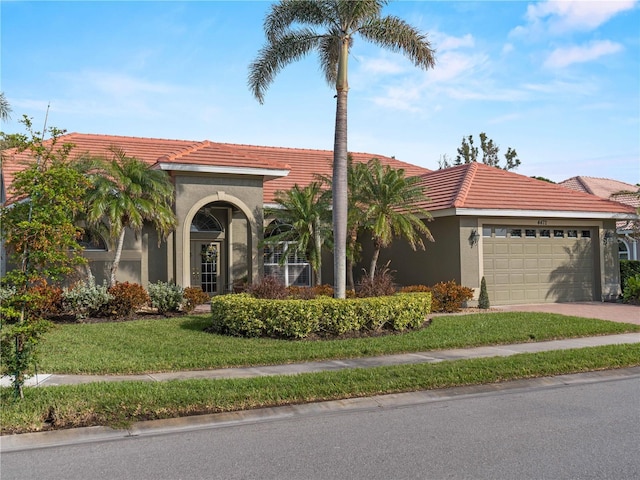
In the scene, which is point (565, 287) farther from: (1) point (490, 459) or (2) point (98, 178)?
(1) point (490, 459)

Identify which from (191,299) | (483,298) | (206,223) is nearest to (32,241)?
(191,299)

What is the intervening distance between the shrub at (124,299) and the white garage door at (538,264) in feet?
33.9

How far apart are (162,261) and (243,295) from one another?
18.6ft

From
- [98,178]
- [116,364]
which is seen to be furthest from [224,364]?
[98,178]

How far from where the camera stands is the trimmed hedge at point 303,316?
12344 millimetres

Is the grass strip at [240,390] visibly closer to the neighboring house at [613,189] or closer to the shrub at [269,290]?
the shrub at [269,290]

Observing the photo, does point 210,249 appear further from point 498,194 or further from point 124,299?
point 498,194

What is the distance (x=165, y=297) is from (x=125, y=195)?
106 inches

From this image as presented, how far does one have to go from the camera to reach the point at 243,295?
542 inches

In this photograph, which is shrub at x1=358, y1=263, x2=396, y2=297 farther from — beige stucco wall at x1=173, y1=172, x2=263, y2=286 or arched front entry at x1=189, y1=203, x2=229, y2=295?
arched front entry at x1=189, y1=203, x2=229, y2=295

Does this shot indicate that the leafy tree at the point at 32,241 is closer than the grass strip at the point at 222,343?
Yes

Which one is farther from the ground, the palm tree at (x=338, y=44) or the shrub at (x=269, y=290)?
the palm tree at (x=338, y=44)

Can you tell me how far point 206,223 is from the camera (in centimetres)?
2034

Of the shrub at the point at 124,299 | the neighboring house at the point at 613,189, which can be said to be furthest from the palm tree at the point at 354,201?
the neighboring house at the point at 613,189
